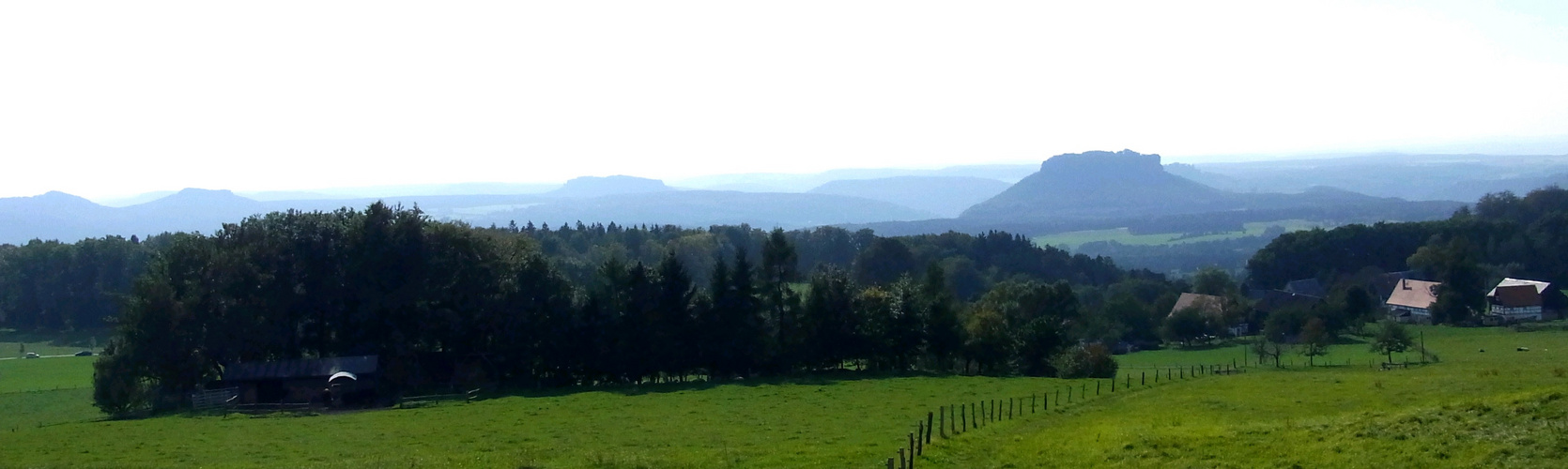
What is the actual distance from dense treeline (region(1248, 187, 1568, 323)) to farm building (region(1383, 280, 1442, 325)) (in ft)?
7.53

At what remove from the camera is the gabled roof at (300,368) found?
4191 centimetres

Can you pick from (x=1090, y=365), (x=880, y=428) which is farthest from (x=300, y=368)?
(x=1090, y=365)

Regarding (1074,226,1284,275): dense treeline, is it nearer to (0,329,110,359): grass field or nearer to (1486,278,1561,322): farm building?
(1486,278,1561,322): farm building

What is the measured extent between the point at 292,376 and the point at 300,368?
1.38ft

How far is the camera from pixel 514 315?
45.5 m

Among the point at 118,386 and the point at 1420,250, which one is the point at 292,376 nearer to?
the point at 118,386

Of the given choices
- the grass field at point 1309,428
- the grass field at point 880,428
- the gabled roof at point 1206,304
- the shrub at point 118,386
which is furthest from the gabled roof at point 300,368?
the gabled roof at point 1206,304

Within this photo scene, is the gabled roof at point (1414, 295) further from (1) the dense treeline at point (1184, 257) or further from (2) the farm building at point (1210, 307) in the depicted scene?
(1) the dense treeline at point (1184, 257)

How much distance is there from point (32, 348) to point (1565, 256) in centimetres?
11550

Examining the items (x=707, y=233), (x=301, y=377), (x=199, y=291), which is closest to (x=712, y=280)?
(x=301, y=377)

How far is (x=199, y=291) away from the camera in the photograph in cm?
4278

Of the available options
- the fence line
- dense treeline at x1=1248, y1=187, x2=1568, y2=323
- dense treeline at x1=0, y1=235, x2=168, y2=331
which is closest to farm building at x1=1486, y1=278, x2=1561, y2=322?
dense treeline at x1=1248, y1=187, x2=1568, y2=323

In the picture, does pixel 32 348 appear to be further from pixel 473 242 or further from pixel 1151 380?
pixel 1151 380

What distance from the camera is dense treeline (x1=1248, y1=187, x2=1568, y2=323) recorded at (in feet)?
275
